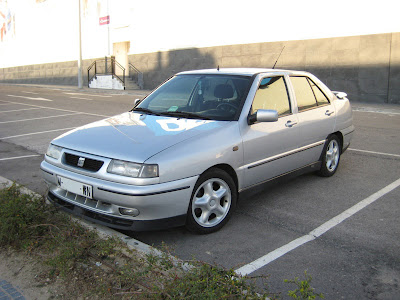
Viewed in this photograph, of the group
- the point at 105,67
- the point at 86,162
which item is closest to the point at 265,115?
the point at 86,162

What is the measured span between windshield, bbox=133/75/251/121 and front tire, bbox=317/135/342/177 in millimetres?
1746

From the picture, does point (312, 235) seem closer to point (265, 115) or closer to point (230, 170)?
point (230, 170)

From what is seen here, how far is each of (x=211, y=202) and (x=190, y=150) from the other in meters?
0.57

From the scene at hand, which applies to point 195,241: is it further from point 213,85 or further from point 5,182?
point 5,182

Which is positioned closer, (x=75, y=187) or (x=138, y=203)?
(x=138, y=203)

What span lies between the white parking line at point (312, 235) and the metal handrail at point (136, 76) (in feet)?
83.3

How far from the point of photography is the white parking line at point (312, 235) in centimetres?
361

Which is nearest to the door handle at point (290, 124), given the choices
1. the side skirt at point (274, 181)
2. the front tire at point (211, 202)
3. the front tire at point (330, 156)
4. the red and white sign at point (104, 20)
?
the side skirt at point (274, 181)

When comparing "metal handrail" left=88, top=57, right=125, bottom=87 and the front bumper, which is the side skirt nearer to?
the front bumper

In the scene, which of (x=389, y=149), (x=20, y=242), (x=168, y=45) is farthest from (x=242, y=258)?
(x=168, y=45)

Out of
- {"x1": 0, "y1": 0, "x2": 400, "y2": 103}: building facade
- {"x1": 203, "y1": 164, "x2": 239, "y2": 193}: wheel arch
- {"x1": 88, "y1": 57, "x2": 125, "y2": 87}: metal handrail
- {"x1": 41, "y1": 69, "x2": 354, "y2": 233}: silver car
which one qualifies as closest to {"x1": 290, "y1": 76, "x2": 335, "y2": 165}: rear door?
{"x1": 41, "y1": 69, "x2": 354, "y2": 233}: silver car

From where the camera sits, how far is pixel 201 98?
5.07 metres

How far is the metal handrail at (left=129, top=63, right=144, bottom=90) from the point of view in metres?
29.9

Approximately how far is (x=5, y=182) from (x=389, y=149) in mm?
6509
